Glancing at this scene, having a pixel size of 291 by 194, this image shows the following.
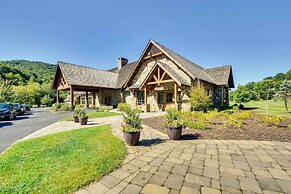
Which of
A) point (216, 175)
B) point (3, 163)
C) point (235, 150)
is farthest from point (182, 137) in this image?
point (3, 163)

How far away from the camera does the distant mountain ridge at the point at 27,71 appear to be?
174ft

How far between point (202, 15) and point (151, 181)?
37.2ft

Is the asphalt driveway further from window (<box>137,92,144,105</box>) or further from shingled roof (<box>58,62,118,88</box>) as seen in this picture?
window (<box>137,92,144,105</box>)

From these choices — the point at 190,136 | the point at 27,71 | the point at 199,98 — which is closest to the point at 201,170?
the point at 190,136

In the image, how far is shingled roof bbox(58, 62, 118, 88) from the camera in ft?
65.3

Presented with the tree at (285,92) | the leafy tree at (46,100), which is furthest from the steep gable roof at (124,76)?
the leafy tree at (46,100)

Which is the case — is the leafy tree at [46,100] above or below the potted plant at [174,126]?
above

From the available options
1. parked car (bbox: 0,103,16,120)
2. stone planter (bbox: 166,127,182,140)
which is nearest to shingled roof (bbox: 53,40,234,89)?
parked car (bbox: 0,103,16,120)

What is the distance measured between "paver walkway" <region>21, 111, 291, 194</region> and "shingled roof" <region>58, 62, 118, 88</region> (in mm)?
17342

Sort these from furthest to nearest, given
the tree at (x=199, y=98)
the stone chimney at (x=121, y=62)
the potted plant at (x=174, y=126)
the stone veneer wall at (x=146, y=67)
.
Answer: the stone chimney at (x=121, y=62)
the stone veneer wall at (x=146, y=67)
the tree at (x=199, y=98)
the potted plant at (x=174, y=126)

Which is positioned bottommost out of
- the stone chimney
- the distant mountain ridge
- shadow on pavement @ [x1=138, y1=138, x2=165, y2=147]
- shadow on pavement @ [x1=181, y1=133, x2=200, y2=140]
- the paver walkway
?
the paver walkway

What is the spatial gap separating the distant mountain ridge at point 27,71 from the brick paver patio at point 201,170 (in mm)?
62272

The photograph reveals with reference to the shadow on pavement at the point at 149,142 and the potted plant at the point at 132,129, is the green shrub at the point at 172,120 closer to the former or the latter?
the shadow on pavement at the point at 149,142

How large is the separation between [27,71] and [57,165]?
77.9 meters
